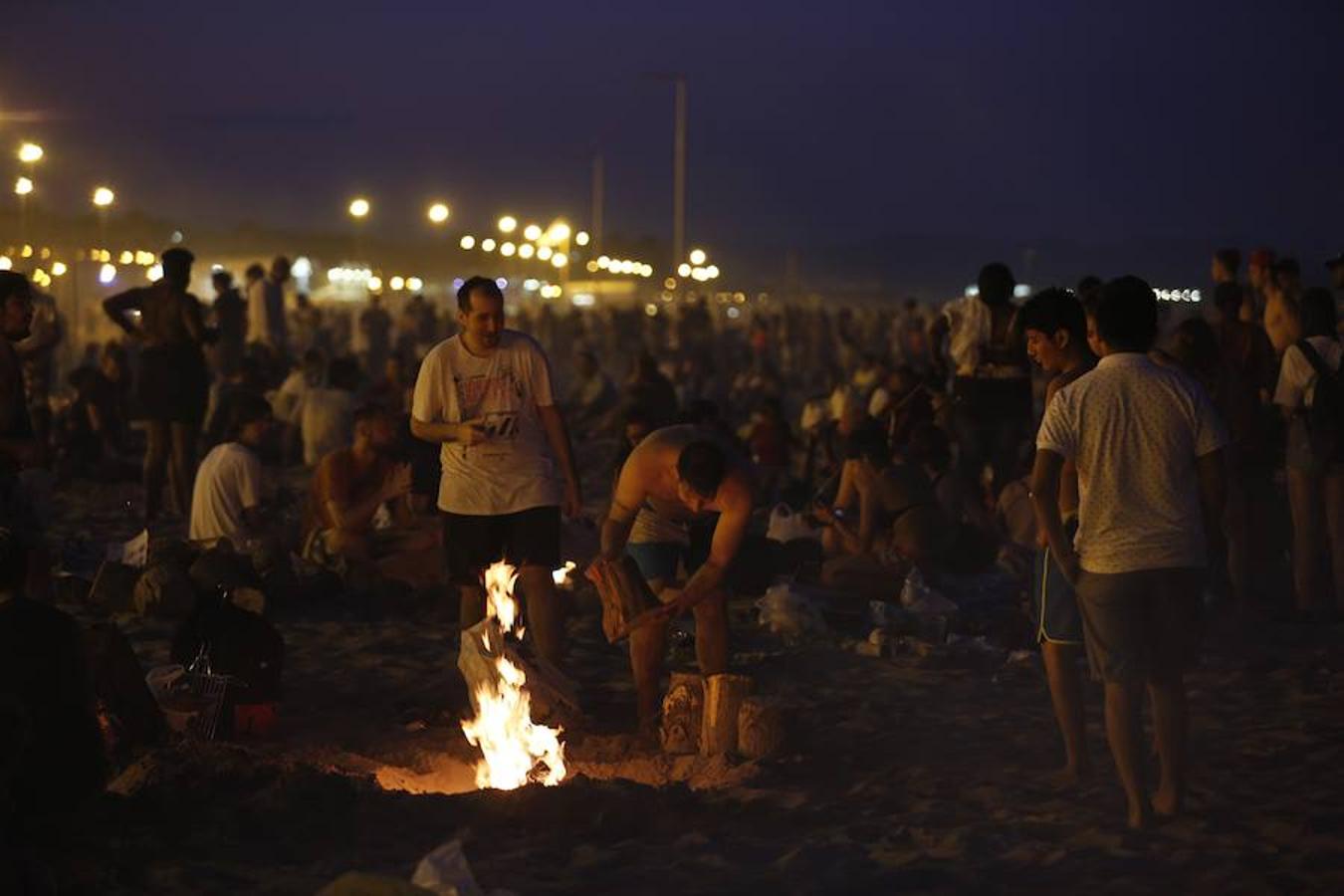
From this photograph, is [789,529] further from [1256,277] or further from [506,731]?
[506,731]

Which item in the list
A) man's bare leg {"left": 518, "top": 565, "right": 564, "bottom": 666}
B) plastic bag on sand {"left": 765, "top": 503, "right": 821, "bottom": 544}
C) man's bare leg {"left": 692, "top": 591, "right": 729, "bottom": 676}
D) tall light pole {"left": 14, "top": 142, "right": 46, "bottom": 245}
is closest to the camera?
man's bare leg {"left": 692, "top": 591, "right": 729, "bottom": 676}

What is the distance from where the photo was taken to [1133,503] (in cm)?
585

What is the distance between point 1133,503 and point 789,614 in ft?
13.9

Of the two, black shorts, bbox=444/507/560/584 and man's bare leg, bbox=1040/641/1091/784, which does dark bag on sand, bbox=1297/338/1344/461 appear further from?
black shorts, bbox=444/507/560/584

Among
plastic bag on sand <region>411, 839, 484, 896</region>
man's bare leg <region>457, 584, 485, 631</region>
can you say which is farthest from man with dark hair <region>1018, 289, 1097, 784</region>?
man's bare leg <region>457, 584, 485, 631</region>

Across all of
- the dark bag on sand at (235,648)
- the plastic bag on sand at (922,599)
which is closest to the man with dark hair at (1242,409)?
the plastic bag on sand at (922,599)

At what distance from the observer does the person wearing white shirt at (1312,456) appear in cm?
962

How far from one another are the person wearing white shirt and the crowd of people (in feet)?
0.06

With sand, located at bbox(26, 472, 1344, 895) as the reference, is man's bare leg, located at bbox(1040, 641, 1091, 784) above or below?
above

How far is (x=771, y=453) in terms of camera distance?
1562cm

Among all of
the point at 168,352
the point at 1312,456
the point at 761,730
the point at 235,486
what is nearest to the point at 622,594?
the point at 761,730

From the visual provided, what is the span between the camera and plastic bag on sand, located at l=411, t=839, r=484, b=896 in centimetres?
474

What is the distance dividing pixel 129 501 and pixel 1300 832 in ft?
34.2

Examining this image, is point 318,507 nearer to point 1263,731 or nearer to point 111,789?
point 111,789
